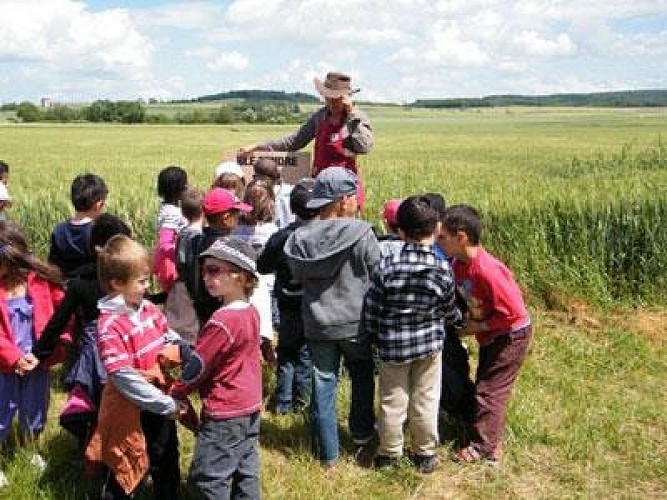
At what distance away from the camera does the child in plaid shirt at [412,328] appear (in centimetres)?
400

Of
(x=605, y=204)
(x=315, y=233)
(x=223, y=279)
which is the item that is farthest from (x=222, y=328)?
(x=605, y=204)

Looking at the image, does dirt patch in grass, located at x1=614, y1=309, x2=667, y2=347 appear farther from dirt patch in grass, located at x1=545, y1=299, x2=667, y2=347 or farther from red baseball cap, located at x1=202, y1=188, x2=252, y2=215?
red baseball cap, located at x1=202, y1=188, x2=252, y2=215

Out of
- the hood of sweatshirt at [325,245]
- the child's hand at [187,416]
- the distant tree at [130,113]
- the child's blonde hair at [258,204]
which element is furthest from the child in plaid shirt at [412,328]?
the distant tree at [130,113]

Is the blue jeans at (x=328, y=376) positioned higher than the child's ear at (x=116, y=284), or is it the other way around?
the child's ear at (x=116, y=284)

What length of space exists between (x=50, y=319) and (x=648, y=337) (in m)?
5.33

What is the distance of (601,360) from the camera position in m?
6.27

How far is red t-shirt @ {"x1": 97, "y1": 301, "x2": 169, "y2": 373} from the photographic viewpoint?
331 centimetres

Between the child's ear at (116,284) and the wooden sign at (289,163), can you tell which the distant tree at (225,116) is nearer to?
the wooden sign at (289,163)

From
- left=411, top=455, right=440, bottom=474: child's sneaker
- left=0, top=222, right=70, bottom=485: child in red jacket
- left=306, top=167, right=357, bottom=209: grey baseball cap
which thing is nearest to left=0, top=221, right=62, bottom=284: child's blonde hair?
left=0, top=222, right=70, bottom=485: child in red jacket

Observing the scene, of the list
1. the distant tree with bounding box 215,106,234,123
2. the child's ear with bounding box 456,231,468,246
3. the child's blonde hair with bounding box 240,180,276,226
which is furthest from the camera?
the distant tree with bounding box 215,106,234,123

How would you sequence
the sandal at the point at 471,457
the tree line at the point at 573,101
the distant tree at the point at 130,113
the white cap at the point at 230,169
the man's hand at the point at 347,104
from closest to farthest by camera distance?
the sandal at the point at 471,457
the man's hand at the point at 347,104
the white cap at the point at 230,169
the distant tree at the point at 130,113
the tree line at the point at 573,101

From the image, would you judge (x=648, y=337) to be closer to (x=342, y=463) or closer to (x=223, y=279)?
(x=342, y=463)

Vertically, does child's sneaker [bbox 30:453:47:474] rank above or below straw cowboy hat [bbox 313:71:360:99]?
below

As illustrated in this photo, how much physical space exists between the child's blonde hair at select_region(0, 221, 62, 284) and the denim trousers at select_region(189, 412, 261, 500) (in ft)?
4.33
